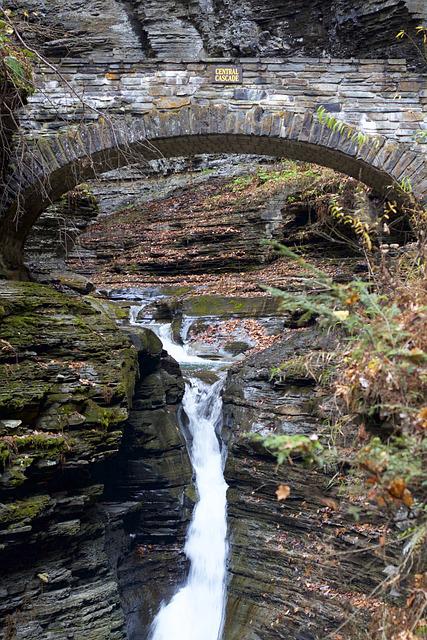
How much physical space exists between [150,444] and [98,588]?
199cm

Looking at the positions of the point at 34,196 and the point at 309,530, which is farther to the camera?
the point at 34,196

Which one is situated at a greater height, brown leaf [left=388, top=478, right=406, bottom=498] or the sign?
the sign

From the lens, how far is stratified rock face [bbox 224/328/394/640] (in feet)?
17.2

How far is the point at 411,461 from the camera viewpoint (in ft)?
8.86

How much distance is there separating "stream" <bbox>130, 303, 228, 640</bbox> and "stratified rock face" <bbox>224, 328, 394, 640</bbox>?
399mm

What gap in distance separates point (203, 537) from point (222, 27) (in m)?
11.3

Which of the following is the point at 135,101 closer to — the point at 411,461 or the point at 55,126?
the point at 55,126

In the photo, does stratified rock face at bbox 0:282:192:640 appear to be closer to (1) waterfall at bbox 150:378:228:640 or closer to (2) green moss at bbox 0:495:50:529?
(2) green moss at bbox 0:495:50:529

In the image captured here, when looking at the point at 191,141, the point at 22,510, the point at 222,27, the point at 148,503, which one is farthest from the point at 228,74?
the point at 22,510

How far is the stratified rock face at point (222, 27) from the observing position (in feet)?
38.3

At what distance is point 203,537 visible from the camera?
6840 mm

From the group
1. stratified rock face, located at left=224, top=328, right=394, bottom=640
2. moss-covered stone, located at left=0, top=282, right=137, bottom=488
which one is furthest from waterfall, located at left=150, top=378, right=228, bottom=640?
moss-covered stone, located at left=0, top=282, right=137, bottom=488

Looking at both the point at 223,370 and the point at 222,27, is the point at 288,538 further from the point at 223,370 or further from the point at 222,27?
the point at 222,27

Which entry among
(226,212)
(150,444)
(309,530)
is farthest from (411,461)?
(226,212)
